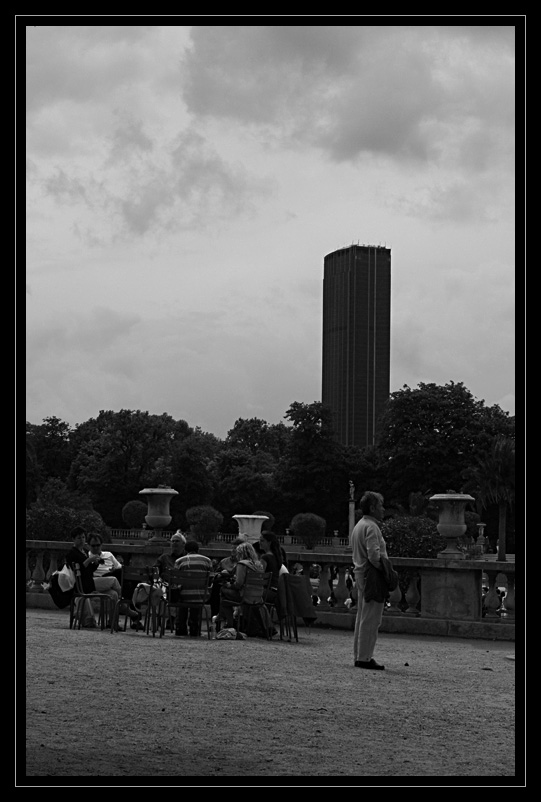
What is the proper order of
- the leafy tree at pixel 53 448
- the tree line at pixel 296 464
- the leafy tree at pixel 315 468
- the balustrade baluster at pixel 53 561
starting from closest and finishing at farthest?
the balustrade baluster at pixel 53 561 < the tree line at pixel 296 464 < the leafy tree at pixel 315 468 < the leafy tree at pixel 53 448

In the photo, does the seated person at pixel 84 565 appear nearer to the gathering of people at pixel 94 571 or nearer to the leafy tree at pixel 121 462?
the gathering of people at pixel 94 571

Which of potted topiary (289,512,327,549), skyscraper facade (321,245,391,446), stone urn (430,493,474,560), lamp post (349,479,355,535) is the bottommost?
potted topiary (289,512,327,549)

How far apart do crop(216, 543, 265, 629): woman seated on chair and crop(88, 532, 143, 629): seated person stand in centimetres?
127

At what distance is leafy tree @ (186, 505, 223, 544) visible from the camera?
73.1 meters

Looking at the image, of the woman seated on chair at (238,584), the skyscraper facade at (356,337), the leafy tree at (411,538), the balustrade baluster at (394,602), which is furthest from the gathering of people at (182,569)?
the skyscraper facade at (356,337)

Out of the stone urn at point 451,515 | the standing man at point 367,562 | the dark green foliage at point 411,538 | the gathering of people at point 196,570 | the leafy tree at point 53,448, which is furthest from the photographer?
the leafy tree at point 53,448

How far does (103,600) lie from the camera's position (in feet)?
48.4

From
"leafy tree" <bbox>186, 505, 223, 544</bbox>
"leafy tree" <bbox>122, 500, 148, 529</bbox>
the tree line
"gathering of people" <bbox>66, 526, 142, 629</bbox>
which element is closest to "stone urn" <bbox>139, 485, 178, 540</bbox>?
"gathering of people" <bbox>66, 526, 142, 629</bbox>

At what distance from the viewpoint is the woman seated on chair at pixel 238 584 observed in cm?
1409

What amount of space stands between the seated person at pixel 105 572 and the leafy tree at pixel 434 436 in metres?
55.2

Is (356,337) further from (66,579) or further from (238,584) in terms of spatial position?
(238,584)

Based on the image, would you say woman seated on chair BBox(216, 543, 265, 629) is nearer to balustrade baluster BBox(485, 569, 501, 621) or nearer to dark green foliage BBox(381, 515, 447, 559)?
balustrade baluster BBox(485, 569, 501, 621)

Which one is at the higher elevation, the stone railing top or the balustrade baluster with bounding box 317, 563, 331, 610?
the stone railing top

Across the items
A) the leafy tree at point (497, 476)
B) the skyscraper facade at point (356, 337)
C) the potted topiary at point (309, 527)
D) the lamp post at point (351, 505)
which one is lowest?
the potted topiary at point (309, 527)
